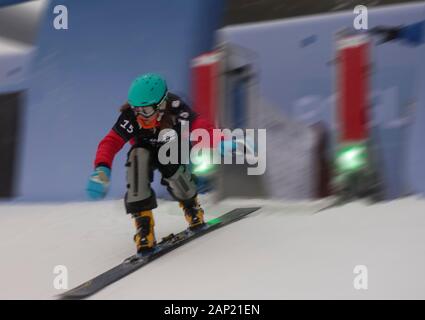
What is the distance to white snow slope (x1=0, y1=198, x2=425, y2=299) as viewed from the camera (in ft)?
4.12

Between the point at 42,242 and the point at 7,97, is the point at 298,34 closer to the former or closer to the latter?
the point at 42,242

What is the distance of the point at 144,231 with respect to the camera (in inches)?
56.6

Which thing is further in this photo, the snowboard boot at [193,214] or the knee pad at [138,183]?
the snowboard boot at [193,214]

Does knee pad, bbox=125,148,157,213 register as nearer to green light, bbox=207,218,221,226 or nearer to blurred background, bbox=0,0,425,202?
green light, bbox=207,218,221,226

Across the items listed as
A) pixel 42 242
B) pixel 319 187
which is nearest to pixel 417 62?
pixel 319 187

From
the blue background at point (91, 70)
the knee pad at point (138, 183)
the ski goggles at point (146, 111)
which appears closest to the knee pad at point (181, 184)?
the knee pad at point (138, 183)

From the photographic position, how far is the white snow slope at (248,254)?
49.4 inches

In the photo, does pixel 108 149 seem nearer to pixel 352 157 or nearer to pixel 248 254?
pixel 248 254

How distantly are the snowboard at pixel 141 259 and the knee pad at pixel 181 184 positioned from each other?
15 cm

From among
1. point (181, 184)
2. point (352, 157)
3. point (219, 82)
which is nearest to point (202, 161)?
point (181, 184)

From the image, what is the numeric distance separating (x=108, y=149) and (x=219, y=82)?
721 millimetres

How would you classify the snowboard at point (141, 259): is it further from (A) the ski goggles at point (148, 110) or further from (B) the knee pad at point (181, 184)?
(A) the ski goggles at point (148, 110)

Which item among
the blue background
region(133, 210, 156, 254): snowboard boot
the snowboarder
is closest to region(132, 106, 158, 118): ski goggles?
the snowboarder

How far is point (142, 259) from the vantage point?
4.66 feet
